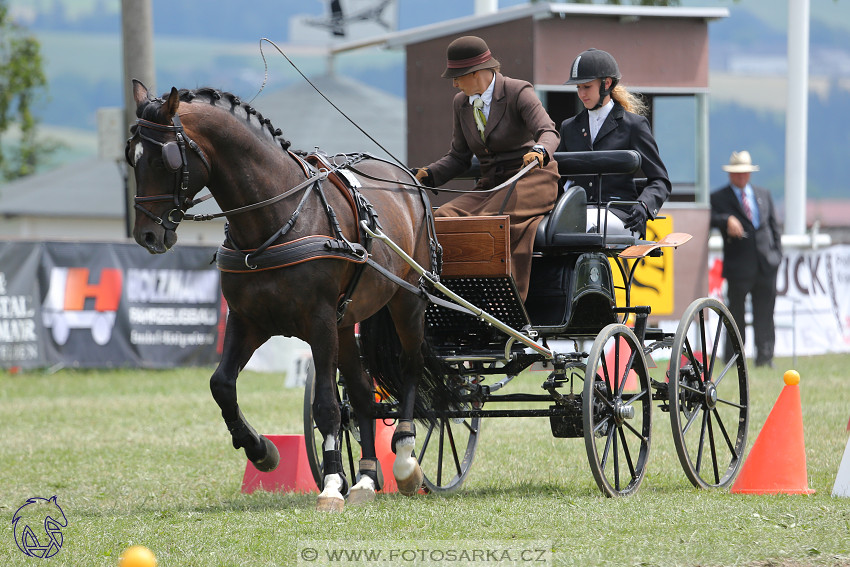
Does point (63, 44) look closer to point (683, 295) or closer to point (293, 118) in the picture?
point (293, 118)

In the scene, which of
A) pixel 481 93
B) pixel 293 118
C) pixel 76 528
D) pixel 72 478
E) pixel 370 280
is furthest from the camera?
pixel 293 118

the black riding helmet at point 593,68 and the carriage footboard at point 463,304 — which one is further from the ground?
the black riding helmet at point 593,68

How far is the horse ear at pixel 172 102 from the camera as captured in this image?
5.60 metres

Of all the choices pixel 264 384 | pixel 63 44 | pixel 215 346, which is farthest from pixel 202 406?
Answer: pixel 63 44

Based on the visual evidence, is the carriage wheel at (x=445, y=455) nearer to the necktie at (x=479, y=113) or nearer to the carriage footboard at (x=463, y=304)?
the carriage footboard at (x=463, y=304)

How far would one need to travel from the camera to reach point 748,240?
589 inches

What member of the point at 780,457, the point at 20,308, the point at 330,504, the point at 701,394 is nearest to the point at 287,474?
the point at 330,504

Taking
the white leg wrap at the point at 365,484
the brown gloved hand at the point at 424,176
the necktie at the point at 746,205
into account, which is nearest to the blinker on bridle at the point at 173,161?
the white leg wrap at the point at 365,484

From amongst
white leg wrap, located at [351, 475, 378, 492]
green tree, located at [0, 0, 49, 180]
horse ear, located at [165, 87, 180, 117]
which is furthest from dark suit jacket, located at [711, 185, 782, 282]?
green tree, located at [0, 0, 49, 180]

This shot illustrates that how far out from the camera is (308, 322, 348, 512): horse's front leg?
6055 millimetres

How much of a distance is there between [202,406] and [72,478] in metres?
4.20

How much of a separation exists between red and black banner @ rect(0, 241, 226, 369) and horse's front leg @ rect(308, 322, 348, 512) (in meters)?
9.51

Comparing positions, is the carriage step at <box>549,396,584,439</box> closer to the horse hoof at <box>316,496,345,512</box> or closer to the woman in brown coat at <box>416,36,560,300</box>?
the woman in brown coat at <box>416,36,560,300</box>

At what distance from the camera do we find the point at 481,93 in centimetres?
723
